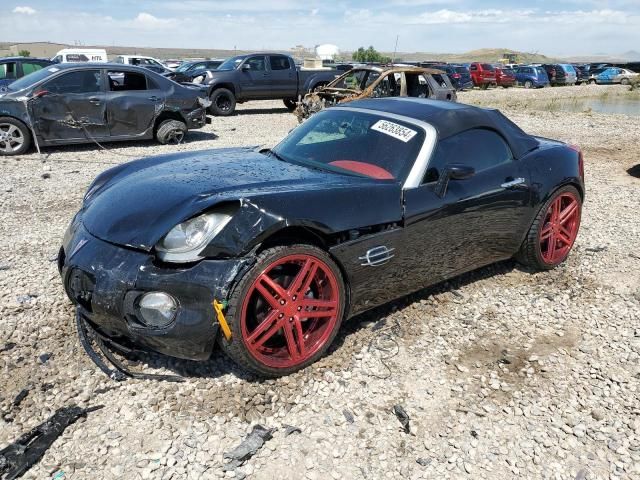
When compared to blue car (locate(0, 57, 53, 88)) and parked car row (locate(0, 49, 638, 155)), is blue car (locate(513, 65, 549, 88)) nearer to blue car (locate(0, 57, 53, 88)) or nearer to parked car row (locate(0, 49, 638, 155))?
parked car row (locate(0, 49, 638, 155))

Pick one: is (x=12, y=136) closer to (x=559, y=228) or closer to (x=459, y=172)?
(x=459, y=172)

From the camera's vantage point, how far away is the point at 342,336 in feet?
11.3

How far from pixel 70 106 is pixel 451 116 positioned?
286 inches

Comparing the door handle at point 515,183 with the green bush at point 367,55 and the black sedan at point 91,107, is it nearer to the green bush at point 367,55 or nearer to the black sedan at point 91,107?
the black sedan at point 91,107

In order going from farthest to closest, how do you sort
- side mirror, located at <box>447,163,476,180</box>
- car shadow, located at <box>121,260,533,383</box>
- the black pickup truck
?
1. the black pickup truck
2. side mirror, located at <box>447,163,476,180</box>
3. car shadow, located at <box>121,260,533,383</box>

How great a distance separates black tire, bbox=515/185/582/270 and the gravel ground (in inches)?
4.7

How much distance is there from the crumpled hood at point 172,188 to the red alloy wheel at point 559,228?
83.2 inches

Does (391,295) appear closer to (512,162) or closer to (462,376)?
(462,376)

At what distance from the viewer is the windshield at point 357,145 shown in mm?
3504

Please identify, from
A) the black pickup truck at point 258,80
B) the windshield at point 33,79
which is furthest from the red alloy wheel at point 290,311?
the black pickup truck at point 258,80

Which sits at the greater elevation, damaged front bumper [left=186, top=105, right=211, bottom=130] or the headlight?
the headlight

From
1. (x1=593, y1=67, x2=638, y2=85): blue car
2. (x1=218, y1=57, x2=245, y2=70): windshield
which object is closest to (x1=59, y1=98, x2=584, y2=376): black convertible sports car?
(x1=218, y1=57, x2=245, y2=70): windshield

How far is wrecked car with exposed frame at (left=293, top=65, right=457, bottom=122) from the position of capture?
38.8 feet

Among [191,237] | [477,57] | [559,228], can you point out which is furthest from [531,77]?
[477,57]
